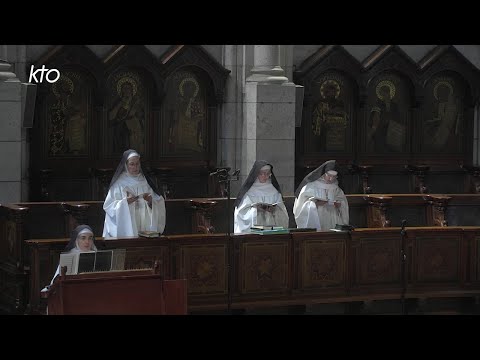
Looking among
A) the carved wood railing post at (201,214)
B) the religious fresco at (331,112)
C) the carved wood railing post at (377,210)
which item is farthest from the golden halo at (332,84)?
the carved wood railing post at (201,214)

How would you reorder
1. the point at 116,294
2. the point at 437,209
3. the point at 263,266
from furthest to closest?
the point at 437,209 < the point at 263,266 < the point at 116,294

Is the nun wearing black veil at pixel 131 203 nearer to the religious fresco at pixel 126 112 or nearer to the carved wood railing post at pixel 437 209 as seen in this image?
the religious fresco at pixel 126 112

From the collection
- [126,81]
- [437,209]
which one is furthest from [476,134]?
[126,81]

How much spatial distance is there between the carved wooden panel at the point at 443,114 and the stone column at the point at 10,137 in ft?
23.5

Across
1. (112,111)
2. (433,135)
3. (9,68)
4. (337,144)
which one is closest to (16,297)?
(9,68)

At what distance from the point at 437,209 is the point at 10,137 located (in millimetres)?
5764

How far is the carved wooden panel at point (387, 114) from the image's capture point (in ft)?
61.9

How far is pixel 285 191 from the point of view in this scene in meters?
17.2

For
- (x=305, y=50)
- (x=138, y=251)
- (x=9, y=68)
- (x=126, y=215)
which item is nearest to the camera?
(x=138, y=251)

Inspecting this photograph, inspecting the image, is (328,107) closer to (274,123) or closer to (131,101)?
(274,123)

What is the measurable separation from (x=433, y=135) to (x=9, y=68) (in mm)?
7398

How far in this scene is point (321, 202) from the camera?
14258 mm

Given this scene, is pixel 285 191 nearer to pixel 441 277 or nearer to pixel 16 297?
pixel 441 277

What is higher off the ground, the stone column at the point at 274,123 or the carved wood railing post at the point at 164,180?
the stone column at the point at 274,123
